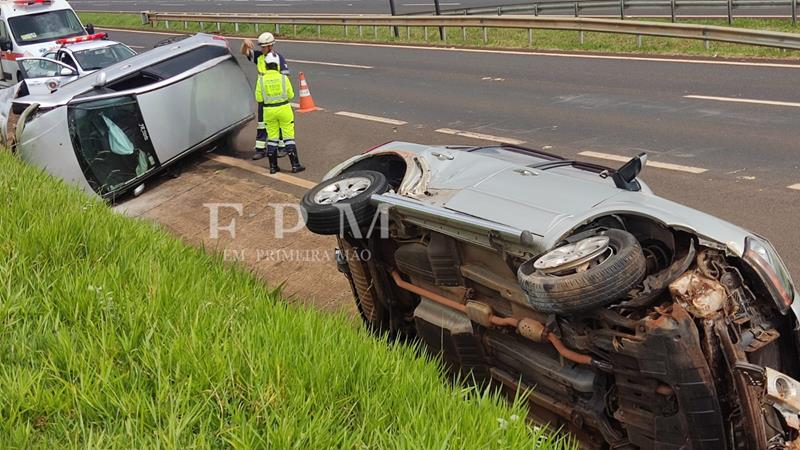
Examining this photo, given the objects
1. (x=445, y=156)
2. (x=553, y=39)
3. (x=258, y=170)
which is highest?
(x=553, y=39)

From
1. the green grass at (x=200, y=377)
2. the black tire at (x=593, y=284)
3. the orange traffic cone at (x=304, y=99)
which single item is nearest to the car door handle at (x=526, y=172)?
the black tire at (x=593, y=284)

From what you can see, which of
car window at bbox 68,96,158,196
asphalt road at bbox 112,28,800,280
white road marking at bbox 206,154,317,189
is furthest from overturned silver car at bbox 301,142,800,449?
car window at bbox 68,96,158,196

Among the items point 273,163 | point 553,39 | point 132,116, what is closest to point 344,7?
point 553,39

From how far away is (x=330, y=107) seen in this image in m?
14.9

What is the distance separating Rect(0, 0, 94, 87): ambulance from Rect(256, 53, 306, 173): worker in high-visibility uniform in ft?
33.5

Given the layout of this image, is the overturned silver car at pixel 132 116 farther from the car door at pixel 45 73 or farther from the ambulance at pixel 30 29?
the ambulance at pixel 30 29

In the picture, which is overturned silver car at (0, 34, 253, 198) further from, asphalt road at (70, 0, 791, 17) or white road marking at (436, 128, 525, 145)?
asphalt road at (70, 0, 791, 17)

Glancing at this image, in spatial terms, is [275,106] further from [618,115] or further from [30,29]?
[30,29]

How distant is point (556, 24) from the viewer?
19.3 m

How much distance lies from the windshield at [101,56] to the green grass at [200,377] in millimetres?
11855

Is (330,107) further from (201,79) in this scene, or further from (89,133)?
(89,133)

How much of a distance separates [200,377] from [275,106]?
7450 millimetres

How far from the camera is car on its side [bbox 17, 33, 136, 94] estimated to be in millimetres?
15336

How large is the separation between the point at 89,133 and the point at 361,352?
6817 mm
